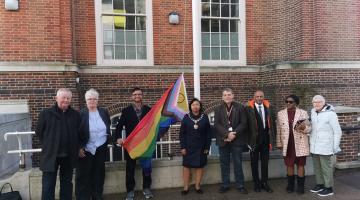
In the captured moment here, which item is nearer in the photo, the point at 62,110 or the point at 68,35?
the point at 62,110

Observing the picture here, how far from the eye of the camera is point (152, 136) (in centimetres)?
641

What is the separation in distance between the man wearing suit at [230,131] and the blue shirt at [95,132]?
193cm

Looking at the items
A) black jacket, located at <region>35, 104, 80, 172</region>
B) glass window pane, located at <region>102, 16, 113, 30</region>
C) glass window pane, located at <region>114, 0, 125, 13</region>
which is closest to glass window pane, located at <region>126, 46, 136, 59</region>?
glass window pane, located at <region>102, 16, 113, 30</region>

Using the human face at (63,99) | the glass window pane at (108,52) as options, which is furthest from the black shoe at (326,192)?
the glass window pane at (108,52)

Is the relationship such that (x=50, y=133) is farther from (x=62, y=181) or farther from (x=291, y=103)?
(x=291, y=103)

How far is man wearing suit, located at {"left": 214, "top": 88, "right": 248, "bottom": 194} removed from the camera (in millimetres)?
6449

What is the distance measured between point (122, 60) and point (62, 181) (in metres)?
5.77

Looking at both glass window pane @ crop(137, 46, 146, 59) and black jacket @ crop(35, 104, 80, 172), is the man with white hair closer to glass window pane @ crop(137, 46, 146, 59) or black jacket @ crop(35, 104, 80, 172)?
black jacket @ crop(35, 104, 80, 172)

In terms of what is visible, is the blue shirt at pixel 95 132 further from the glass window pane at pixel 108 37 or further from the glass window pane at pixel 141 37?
the glass window pane at pixel 141 37

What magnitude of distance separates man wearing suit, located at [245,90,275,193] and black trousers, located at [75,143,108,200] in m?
2.45

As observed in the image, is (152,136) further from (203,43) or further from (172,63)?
(203,43)

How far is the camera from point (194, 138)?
637 centimetres

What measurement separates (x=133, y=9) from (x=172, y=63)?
1.87m

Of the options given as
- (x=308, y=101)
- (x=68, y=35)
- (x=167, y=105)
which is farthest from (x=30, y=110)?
(x=308, y=101)
